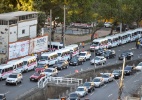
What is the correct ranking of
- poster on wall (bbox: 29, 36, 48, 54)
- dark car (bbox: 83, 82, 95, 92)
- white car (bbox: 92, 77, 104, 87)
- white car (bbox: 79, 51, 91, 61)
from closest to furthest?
dark car (bbox: 83, 82, 95, 92)
white car (bbox: 92, 77, 104, 87)
white car (bbox: 79, 51, 91, 61)
poster on wall (bbox: 29, 36, 48, 54)

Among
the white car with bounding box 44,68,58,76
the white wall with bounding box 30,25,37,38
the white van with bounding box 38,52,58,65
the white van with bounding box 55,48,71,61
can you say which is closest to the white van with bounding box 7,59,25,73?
the white car with bounding box 44,68,58,76

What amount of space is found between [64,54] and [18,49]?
26.5ft

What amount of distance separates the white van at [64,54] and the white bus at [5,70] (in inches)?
563

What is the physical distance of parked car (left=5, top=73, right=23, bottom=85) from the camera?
77.8 meters

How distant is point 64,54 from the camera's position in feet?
320

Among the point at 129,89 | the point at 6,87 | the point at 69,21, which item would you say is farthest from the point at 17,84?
the point at 69,21

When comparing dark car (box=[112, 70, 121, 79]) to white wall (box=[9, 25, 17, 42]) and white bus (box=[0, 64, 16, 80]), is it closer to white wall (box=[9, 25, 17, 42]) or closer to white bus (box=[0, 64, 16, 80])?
white bus (box=[0, 64, 16, 80])

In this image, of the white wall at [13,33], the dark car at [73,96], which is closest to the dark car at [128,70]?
the dark car at [73,96]

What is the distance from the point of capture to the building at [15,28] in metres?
94.7

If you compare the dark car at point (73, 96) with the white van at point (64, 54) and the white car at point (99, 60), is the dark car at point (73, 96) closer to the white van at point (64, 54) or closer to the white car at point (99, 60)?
the white car at point (99, 60)

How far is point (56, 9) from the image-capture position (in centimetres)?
11700

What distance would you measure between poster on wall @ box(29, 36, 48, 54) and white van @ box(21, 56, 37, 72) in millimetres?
9588

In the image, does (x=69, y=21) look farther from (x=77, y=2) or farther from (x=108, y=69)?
(x=108, y=69)

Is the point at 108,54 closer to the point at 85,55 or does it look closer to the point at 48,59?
the point at 85,55
